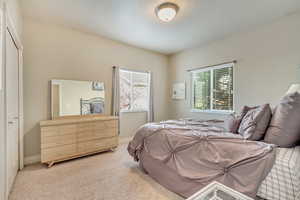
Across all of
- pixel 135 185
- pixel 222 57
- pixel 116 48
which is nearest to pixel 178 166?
pixel 135 185

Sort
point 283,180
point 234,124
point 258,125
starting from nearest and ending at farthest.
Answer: point 283,180, point 258,125, point 234,124

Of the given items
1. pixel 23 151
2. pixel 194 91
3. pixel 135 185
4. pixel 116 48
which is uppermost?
pixel 116 48

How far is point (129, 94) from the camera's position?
4.07 meters

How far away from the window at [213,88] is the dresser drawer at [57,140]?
3086 mm

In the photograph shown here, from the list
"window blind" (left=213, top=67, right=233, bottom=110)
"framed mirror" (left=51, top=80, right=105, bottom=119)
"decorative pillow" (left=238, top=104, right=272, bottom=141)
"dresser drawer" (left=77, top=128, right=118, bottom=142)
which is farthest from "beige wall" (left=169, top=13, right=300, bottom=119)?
"framed mirror" (left=51, top=80, right=105, bottom=119)

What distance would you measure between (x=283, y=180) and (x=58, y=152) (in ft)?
9.78

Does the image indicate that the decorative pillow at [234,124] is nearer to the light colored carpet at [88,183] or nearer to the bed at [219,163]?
the bed at [219,163]

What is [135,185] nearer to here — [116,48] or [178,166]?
[178,166]

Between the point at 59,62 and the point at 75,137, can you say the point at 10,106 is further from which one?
the point at 59,62

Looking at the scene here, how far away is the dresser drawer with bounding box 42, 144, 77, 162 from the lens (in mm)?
2430

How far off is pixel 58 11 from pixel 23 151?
8.17ft

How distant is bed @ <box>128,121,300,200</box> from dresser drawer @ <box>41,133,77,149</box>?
4.71ft

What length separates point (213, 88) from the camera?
12.2 feet

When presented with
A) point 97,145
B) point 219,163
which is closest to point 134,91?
point 97,145
